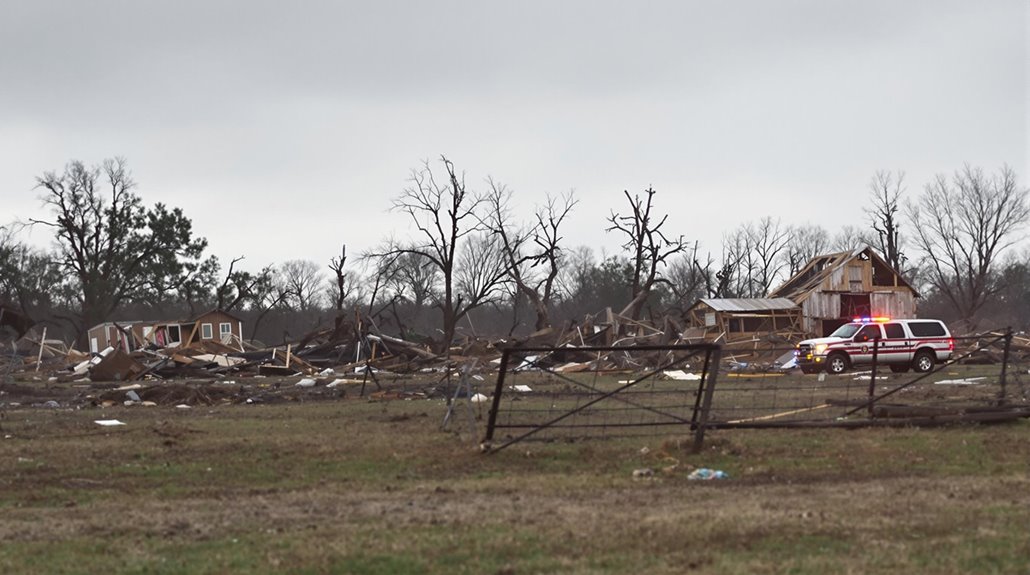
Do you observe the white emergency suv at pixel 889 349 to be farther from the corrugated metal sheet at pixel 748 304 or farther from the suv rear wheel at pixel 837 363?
the corrugated metal sheet at pixel 748 304

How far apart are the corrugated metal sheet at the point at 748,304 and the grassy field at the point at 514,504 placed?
150ft

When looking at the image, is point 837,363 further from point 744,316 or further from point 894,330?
point 744,316

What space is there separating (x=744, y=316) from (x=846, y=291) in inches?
358

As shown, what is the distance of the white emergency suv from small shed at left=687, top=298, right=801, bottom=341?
23.6 m

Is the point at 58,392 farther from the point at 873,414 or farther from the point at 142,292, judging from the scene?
the point at 142,292

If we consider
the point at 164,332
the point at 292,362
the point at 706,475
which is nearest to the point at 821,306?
the point at 292,362

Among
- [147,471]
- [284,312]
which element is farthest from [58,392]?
[284,312]

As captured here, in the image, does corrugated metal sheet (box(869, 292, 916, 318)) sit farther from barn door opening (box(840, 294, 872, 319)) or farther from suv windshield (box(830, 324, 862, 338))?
suv windshield (box(830, 324, 862, 338))

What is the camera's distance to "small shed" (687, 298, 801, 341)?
62.0m

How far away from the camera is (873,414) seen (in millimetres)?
16969

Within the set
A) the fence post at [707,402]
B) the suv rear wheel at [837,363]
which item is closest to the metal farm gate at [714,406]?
the fence post at [707,402]

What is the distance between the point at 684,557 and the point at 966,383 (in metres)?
22.5

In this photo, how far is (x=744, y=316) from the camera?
6300 centimetres

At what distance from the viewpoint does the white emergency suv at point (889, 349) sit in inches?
1389
